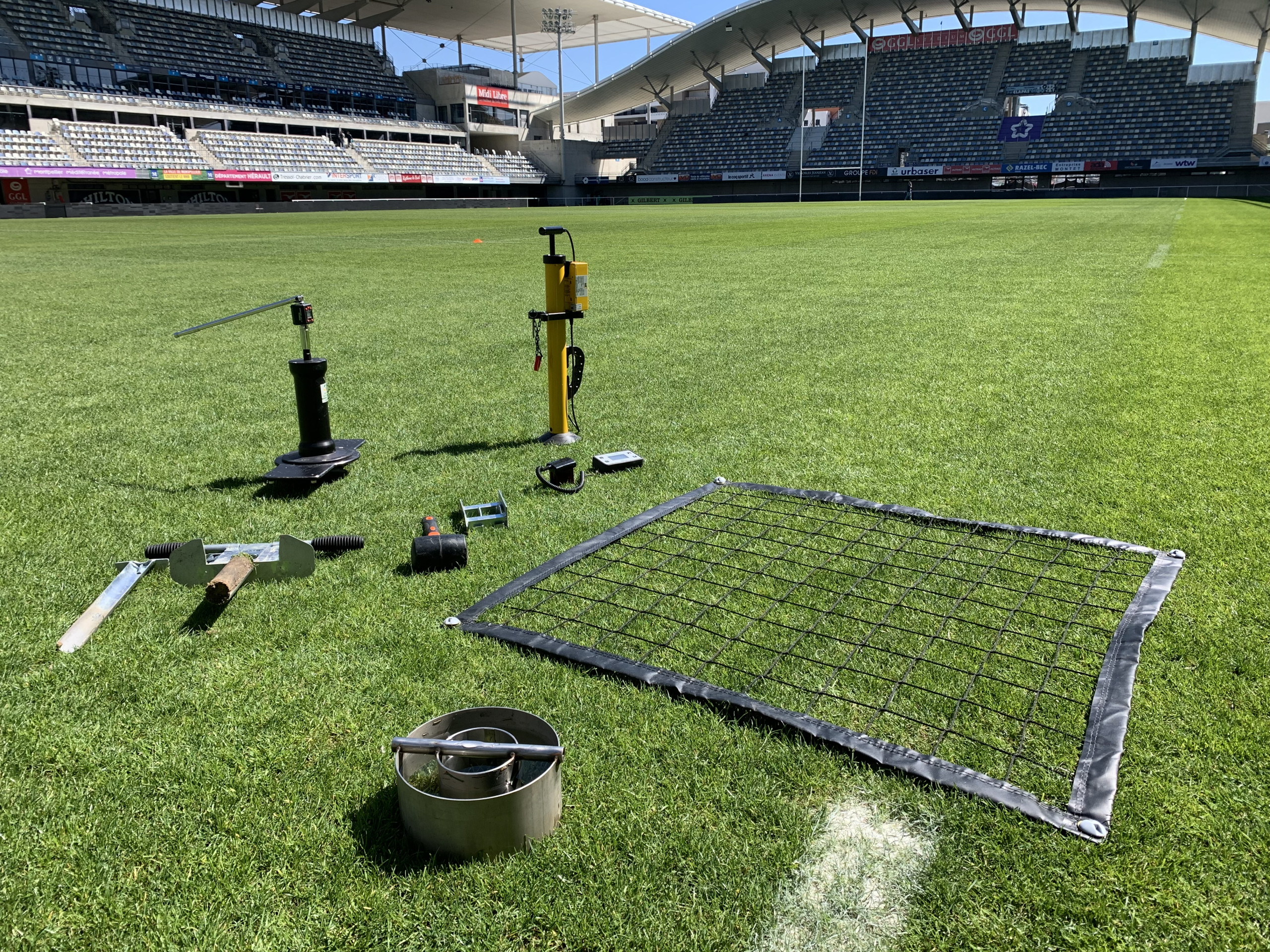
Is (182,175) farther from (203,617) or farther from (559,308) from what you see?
(203,617)

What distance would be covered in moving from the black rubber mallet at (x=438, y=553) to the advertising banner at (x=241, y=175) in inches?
2172

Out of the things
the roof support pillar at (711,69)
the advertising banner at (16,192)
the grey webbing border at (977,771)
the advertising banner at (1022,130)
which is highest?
the roof support pillar at (711,69)

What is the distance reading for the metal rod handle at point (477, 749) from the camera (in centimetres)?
217

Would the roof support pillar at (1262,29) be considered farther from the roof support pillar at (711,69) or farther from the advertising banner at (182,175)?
the advertising banner at (182,175)

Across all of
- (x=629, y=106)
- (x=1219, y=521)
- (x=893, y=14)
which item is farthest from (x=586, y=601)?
(x=629, y=106)

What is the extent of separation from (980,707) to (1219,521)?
7.25 feet

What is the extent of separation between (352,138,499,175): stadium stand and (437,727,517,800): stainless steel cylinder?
6488 centimetres

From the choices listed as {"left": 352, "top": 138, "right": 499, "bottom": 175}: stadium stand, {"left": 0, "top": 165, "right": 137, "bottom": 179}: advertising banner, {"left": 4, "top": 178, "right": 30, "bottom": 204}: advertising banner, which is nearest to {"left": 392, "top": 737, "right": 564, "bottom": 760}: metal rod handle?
{"left": 0, "top": 165, "right": 137, "bottom": 179}: advertising banner

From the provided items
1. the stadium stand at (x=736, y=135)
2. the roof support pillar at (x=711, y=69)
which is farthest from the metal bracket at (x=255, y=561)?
→ the roof support pillar at (x=711, y=69)

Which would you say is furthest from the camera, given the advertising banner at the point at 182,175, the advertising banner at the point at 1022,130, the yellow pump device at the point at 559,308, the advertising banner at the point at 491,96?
the advertising banner at the point at 491,96

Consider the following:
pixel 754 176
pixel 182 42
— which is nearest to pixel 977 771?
pixel 754 176

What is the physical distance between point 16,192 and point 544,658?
179ft

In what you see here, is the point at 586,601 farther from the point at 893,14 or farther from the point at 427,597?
the point at 893,14

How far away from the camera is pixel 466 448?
5469 mm
